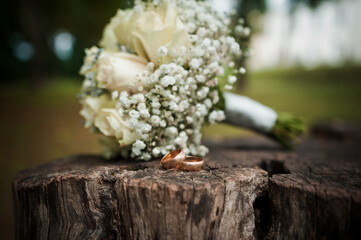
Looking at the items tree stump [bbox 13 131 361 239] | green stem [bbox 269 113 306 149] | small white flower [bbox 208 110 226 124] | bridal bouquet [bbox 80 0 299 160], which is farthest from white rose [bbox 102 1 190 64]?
green stem [bbox 269 113 306 149]

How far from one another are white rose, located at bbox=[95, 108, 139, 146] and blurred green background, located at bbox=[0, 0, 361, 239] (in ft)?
4.15

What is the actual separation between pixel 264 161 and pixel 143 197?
1.00m

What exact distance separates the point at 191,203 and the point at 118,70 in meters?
0.87

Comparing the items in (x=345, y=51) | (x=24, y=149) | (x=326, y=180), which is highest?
(x=345, y=51)

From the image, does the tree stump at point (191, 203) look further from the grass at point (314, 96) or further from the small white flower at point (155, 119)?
the grass at point (314, 96)

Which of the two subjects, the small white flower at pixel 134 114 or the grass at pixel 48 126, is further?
the grass at pixel 48 126

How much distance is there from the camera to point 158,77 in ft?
5.12

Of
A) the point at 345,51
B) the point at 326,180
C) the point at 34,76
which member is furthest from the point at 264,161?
the point at 345,51

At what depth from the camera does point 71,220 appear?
1.44m

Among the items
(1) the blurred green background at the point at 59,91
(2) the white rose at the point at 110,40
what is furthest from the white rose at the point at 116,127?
(1) the blurred green background at the point at 59,91

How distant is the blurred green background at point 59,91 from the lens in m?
5.58

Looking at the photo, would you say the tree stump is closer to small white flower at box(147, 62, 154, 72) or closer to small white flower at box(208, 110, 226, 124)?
small white flower at box(208, 110, 226, 124)

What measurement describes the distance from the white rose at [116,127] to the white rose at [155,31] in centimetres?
43

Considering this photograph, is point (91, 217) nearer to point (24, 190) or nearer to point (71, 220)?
point (71, 220)
